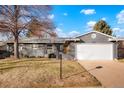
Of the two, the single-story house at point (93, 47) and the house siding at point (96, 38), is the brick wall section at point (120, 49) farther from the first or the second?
the house siding at point (96, 38)

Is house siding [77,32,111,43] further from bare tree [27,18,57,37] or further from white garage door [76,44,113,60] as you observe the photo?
bare tree [27,18,57,37]

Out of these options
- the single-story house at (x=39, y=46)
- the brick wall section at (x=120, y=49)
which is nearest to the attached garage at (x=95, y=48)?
the brick wall section at (x=120, y=49)

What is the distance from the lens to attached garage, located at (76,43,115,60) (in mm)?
25297

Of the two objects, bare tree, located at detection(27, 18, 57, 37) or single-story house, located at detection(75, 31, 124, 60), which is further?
single-story house, located at detection(75, 31, 124, 60)

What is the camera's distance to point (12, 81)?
Result: 42.0 ft

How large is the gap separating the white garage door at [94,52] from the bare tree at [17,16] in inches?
211

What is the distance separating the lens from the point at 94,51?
25.4 metres

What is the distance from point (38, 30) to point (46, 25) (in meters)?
0.99

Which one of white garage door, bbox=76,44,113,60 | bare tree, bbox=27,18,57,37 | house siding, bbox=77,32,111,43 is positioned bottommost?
white garage door, bbox=76,44,113,60

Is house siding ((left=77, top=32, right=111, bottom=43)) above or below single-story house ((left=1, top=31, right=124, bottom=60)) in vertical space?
above

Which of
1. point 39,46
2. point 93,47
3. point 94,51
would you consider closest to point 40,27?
point 39,46

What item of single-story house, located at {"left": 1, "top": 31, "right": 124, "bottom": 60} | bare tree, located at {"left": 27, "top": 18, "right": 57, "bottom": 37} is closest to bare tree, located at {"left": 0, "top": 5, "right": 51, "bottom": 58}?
bare tree, located at {"left": 27, "top": 18, "right": 57, "bottom": 37}

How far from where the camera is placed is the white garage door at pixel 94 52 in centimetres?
2530
